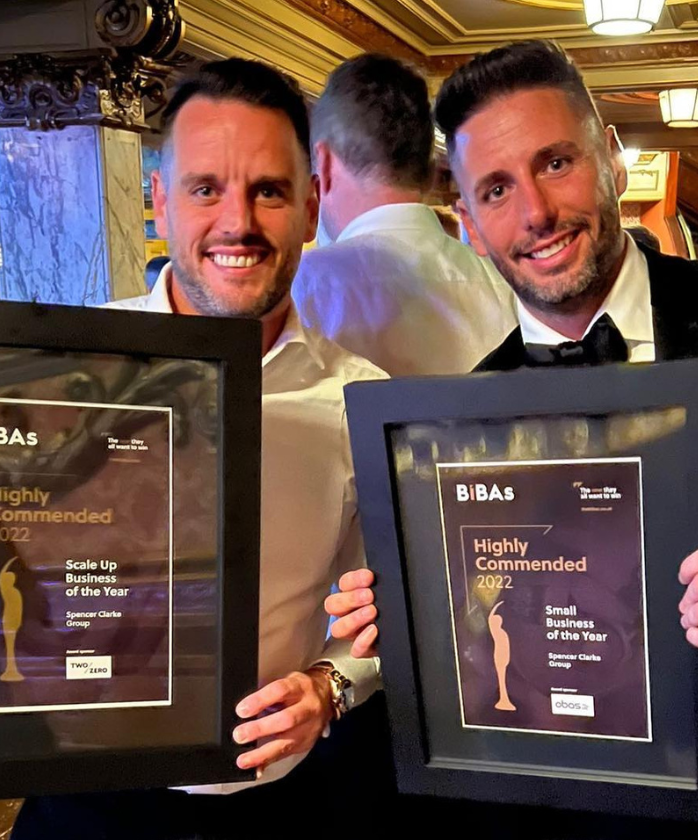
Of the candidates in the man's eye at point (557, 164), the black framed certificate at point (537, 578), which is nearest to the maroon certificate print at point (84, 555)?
the black framed certificate at point (537, 578)

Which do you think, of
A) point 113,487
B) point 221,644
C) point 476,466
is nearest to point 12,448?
point 113,487

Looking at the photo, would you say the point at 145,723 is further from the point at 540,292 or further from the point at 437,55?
the point at 437,55

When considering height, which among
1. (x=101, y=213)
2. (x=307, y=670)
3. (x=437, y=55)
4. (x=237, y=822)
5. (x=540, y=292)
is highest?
(x=437, y=55)

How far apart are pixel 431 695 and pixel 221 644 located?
0.22 metres

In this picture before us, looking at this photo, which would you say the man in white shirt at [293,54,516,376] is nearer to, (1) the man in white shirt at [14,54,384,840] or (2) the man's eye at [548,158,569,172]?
(1) the man in white shirt at [14,54,384,840]

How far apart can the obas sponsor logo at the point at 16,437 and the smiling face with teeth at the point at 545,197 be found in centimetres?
68

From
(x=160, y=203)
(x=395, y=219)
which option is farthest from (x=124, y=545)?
(x=395, y=219)

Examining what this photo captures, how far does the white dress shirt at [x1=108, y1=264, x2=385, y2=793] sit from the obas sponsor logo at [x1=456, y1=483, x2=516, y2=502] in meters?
0.34

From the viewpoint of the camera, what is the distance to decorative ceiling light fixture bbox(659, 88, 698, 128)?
5758mm

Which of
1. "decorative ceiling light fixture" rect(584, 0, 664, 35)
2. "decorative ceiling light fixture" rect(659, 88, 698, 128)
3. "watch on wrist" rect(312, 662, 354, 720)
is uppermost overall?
"decorative ceiling light fixture" rect(659, 88, 698, 128)

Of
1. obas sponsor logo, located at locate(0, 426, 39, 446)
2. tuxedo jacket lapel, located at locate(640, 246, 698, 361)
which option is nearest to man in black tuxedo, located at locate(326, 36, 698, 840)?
tuxedo jacket lapel, located at locate(640, 246, 698, 361)

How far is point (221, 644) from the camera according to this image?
1.06 metres

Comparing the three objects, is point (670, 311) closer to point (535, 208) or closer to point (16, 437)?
point (535, 208)

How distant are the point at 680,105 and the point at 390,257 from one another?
4.55 metres
